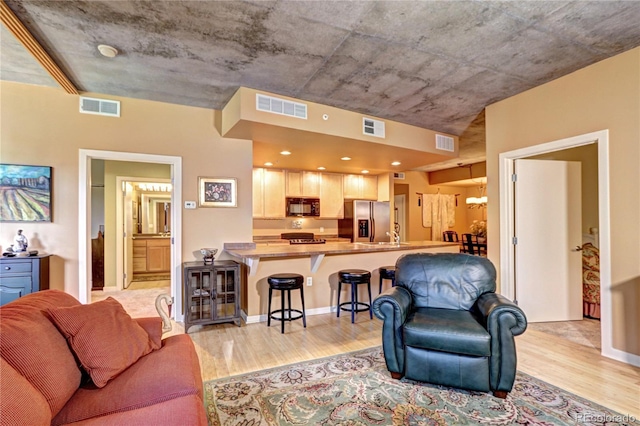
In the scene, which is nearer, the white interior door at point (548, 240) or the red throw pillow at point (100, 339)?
the red throw pillow at point (100, 339)

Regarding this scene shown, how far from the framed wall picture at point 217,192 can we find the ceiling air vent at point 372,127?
1.89 metres

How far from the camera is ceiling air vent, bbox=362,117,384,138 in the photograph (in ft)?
13.9

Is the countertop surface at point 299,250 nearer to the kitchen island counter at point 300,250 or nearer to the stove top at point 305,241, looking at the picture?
the kitchen island counter at point 300,250

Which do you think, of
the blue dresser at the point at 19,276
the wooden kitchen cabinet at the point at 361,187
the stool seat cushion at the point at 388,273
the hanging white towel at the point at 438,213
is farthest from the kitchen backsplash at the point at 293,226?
the blue dresser at the point at 19,276

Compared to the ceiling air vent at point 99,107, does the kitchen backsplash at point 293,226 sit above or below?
below

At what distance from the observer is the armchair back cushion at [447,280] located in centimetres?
272

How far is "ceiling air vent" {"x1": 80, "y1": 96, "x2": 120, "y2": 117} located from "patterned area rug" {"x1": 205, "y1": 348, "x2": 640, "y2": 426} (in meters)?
3.21

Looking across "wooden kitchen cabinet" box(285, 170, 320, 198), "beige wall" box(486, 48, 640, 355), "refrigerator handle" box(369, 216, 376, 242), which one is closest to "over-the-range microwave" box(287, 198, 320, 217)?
"wooden kitchen cabinet" box(285, 170, 320, 198)

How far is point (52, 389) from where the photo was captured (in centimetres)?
129

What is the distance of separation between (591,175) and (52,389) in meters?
5.79

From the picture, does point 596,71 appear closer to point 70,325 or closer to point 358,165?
point 358,165

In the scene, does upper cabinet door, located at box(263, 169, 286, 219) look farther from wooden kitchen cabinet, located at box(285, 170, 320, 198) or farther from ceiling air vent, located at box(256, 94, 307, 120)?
ceiling air vent, located at box(256, 94, 307, 120)

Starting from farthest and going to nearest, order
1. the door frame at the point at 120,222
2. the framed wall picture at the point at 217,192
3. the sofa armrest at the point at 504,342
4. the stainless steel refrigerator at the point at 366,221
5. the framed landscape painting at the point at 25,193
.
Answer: the stainless steel refrigerator at the point at 366,221
the door frame at the point at 120,222
the framed wall picture at the point at 217,192
the framed landscape painting at the point at 25,193
the sofa armrest at the point at 504,342

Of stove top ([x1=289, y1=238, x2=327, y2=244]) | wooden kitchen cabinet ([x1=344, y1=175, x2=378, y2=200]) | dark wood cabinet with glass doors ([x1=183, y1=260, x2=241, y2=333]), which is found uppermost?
wooden kitchen cabinet ([x1=344, y1=175, x2=378, y2=200])
